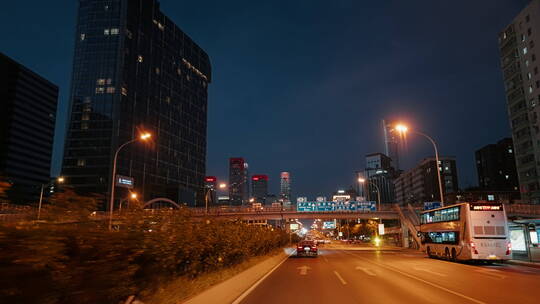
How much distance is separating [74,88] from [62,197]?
104192 mm

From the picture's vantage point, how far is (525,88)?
77.3 metres

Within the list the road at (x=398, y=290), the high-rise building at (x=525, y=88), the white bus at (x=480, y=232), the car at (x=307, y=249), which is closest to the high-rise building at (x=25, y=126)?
the car at (x=307, y=249)

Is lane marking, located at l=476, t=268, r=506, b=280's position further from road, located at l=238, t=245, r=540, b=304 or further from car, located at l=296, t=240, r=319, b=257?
car, located at l=296, t=240, r=319, b=257

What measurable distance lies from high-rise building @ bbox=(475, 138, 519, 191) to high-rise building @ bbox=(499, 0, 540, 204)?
64.4 meters

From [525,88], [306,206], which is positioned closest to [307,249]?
[306,206]

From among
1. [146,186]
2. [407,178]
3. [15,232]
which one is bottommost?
[15,232]

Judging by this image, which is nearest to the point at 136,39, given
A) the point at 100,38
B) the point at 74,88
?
the point at 100,38

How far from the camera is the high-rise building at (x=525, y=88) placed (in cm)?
7378

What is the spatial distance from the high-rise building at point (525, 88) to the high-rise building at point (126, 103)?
274 feet

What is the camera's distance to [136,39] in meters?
105

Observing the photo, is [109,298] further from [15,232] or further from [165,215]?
[165,215]

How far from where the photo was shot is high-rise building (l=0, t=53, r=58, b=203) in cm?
13188

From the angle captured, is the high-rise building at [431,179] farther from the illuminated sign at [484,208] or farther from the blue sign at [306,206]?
the illuminated sign at [484,208]

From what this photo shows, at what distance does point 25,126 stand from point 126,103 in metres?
68.0
